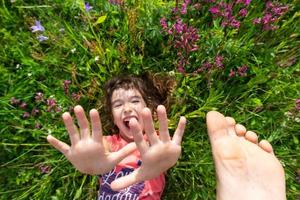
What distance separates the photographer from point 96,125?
173cm

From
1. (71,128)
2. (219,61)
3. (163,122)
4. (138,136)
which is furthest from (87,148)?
(219,61)

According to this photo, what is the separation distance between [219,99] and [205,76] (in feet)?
0.62

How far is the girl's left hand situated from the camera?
1.75m

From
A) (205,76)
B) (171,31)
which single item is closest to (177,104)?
(205,76)

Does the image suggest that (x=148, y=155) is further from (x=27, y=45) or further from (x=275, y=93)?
(x=27, y=45)

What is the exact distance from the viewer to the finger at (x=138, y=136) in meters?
1.71

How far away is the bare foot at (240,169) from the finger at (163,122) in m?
0.43

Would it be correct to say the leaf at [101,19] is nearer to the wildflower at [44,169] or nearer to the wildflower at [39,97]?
the wildflower at [39,97]

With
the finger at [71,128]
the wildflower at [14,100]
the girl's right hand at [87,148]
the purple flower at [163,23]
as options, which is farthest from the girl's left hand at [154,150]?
the wildflower at [14,100]

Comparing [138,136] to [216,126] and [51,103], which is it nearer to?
[216,126]

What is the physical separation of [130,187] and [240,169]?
64 centimetres

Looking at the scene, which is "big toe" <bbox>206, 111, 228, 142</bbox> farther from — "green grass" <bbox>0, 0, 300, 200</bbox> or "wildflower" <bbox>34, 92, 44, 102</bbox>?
"wildflower" <bbox>34, 92, 44, 102</bbox>

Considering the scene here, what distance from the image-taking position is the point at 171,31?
8.46 feet

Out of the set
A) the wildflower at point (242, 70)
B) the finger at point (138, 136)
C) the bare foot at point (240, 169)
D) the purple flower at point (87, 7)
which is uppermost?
the purple flower at point (87, 7)
